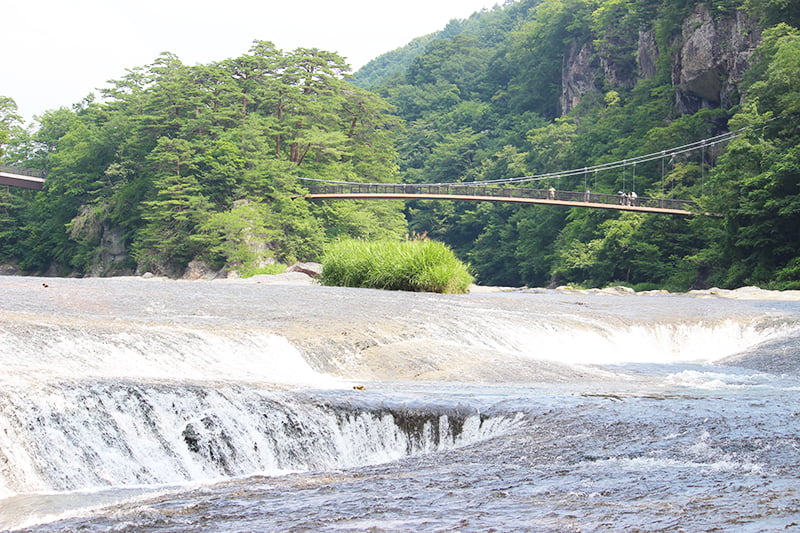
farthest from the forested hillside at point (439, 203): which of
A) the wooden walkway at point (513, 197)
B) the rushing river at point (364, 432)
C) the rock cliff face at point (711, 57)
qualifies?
the rushing river at point (364, 432)

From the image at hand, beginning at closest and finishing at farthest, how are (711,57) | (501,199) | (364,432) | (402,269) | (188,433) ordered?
(188,433) < (364,432) < (402,269) < (501,199) < (711,57)

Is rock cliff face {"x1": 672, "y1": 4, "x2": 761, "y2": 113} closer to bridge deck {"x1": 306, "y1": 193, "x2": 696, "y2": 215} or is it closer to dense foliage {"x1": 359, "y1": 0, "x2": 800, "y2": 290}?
dense foliage {"x1": 359, "y1": 0, "x2": 800, "y2": 290}

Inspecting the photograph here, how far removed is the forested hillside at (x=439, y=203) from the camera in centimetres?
3497

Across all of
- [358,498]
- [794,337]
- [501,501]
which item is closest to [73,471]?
[358,498]

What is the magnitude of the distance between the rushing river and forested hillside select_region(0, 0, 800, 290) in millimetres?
22568

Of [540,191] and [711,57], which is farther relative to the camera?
[540,191]

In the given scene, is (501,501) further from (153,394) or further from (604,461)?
(153,394)

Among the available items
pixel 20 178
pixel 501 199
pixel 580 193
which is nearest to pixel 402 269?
pixel 580 193

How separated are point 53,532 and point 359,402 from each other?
368 centimetres

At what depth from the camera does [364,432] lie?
313 inches

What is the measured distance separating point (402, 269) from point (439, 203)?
53.6 meters

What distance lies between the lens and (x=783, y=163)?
3095cm

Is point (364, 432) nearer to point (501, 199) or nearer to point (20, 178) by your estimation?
point (501, 199)

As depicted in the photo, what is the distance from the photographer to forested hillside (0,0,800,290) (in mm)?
34969
